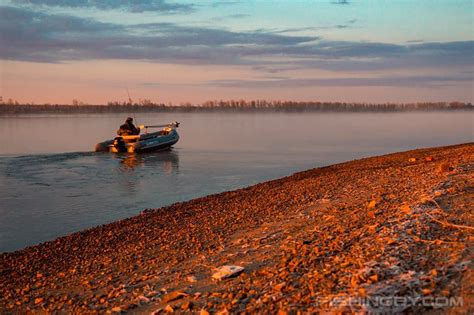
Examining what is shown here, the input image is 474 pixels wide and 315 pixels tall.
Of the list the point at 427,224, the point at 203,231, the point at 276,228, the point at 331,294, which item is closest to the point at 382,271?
the point at 331,294

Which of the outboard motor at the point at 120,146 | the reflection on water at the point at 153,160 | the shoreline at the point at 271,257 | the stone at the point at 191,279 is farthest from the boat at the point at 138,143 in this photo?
the stone at the point at 191,279

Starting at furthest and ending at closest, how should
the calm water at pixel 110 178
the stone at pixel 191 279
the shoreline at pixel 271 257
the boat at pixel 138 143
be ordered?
the boat at pixel 138 143 → the calm water at pixel 110 178 → the stone at pixel 191 279 → the shoreline at pixel 271 257

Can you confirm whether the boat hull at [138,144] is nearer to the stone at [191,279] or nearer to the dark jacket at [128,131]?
the dark jacket at [128,131]

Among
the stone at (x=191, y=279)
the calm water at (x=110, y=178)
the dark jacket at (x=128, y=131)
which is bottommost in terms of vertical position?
the calm water at (x=110, y=178)

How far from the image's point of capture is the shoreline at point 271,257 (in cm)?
412

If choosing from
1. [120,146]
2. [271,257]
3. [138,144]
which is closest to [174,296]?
[271,257]

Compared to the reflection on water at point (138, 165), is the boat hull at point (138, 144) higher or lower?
higher

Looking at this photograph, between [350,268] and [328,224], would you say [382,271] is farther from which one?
[328,224]

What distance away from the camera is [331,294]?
3.93m

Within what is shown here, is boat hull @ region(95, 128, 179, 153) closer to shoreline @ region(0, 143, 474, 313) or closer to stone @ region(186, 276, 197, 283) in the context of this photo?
shoreline @ region(0, 143, 474, 313)

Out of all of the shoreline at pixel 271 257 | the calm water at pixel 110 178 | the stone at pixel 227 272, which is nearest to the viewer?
the shoreline at pixel 271 257

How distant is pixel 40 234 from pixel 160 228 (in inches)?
114

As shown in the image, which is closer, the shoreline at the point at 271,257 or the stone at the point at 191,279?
the shoreline at the point at 271,257

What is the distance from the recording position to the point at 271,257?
5.39 metres
